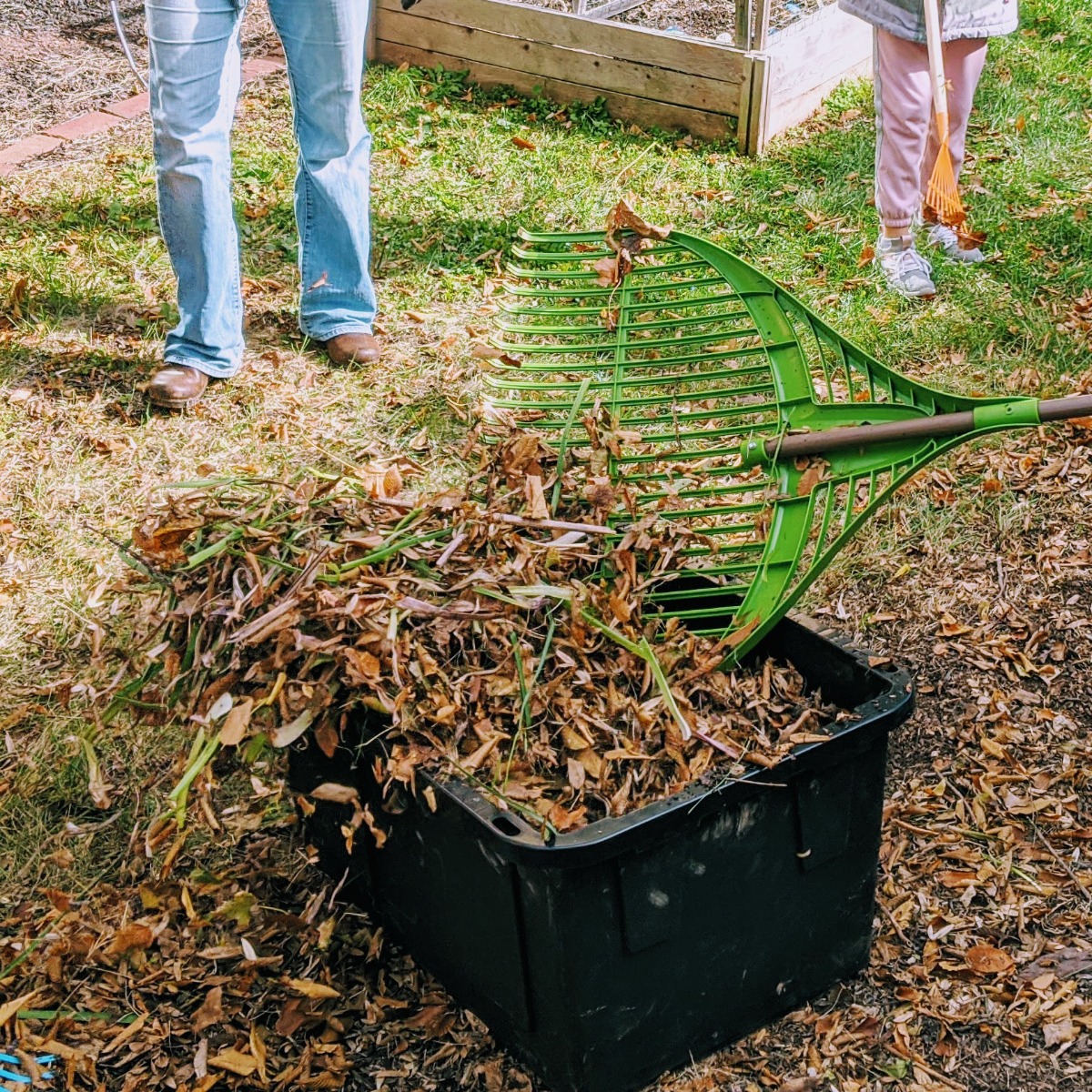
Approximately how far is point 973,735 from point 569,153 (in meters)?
3.43

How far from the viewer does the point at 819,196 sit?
5.21m

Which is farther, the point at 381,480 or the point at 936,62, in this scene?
the point at 936,62

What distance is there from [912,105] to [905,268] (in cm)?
52

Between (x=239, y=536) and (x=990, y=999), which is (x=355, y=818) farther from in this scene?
(x=990, y=999)

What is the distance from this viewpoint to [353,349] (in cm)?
413

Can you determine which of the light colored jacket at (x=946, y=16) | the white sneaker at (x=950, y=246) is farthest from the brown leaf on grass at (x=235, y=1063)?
the white sneaker at (x=950, y=246)

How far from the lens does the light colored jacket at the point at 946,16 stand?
4266mm

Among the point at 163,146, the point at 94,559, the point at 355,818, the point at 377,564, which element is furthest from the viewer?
the point at 163,146

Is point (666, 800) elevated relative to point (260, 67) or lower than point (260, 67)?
lower

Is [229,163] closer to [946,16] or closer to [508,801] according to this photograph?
[946,16]

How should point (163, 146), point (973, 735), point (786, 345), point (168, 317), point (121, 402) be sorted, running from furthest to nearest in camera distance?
point (168, 317) < point (121, 402) < point (163, 146) < point (973, 735) < point (786, 345)

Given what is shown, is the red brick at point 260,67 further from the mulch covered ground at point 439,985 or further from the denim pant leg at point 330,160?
the mulch covered ground at point 439,985

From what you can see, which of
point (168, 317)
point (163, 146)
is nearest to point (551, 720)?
point (163, 146)

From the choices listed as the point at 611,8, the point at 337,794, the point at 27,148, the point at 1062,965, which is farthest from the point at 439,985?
the point at 611,8
